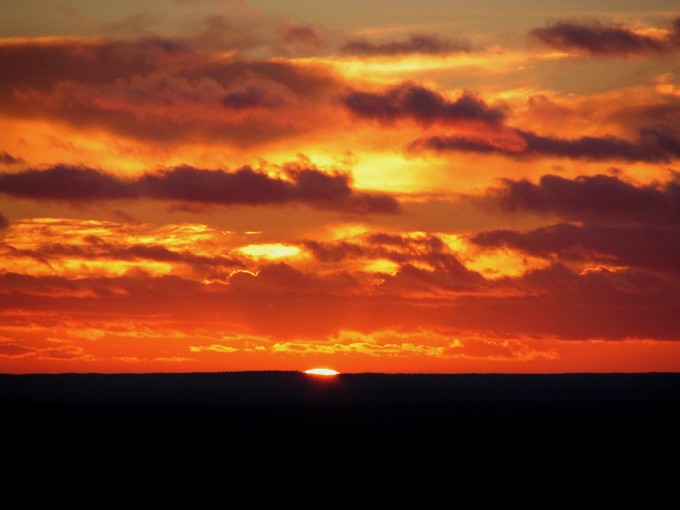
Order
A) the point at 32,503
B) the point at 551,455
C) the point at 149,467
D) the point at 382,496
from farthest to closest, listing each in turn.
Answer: the point at 551,455
the point at 149,467
the point at 382,496
the point at 32,503

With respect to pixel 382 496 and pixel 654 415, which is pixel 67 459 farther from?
pixel 654 415

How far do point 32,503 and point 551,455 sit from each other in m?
38.2

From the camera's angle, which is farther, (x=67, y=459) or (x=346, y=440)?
(x=346, y=440)

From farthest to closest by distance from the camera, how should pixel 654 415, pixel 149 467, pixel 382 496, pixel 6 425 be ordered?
pixel 654 415, pixel 6 425, pixel 149 467, pixel 382 496

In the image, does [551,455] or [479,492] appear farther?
[551,455]

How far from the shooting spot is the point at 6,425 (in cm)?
8775

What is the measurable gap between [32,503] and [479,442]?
44564 mm

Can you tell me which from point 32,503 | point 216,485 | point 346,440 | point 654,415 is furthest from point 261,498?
point 654,415

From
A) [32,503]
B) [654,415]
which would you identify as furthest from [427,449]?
[654,415]

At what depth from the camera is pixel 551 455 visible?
260ft

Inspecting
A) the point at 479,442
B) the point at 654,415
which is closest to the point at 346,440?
the point at 479,442

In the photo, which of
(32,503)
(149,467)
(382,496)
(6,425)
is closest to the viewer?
(32,503)

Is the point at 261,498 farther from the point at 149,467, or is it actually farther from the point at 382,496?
the point at 149,467

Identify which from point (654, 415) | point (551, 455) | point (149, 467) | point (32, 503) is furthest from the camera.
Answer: point (654, 415)
